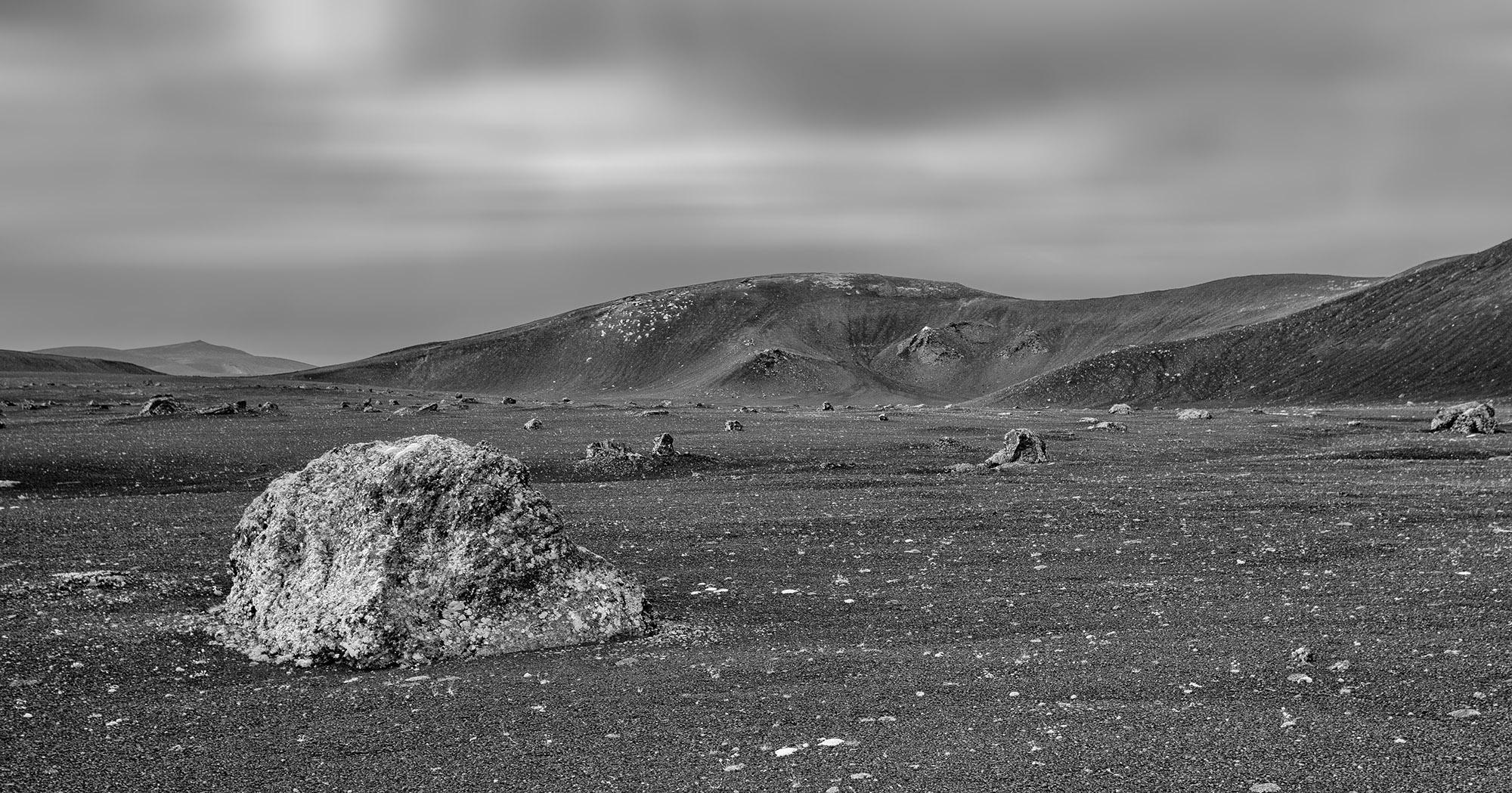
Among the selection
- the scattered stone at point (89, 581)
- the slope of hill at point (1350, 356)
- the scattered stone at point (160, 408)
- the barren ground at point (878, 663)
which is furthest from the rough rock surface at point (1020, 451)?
the slope of hill at point (1350, 356)

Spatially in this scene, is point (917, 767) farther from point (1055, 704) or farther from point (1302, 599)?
point (1302, 599)

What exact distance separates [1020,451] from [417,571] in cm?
2996

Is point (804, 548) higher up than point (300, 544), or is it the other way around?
point (300, 544)

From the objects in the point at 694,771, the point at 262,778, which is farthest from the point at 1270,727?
the point at 262,778

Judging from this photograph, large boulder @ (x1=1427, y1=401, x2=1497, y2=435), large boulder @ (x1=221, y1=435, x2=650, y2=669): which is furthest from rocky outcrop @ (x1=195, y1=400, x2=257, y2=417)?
large boulder @ (x1=1427, y1=401, x2=1497, y2=435)

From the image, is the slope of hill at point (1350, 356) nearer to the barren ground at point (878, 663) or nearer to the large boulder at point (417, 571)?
the barren ground at point (878, 663)

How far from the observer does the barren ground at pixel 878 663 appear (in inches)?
345

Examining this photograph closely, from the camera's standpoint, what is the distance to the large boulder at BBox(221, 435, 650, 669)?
12.9 m

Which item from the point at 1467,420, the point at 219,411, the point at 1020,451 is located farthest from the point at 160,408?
the point at 1467,420

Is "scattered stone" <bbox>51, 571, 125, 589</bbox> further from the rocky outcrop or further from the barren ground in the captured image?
the rocky outcrop

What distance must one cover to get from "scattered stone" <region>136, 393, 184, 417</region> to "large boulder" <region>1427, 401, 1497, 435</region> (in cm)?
7276

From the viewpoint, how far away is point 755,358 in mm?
196875

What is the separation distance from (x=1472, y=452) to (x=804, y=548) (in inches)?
1303

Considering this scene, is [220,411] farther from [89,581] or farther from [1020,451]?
[89,581]
